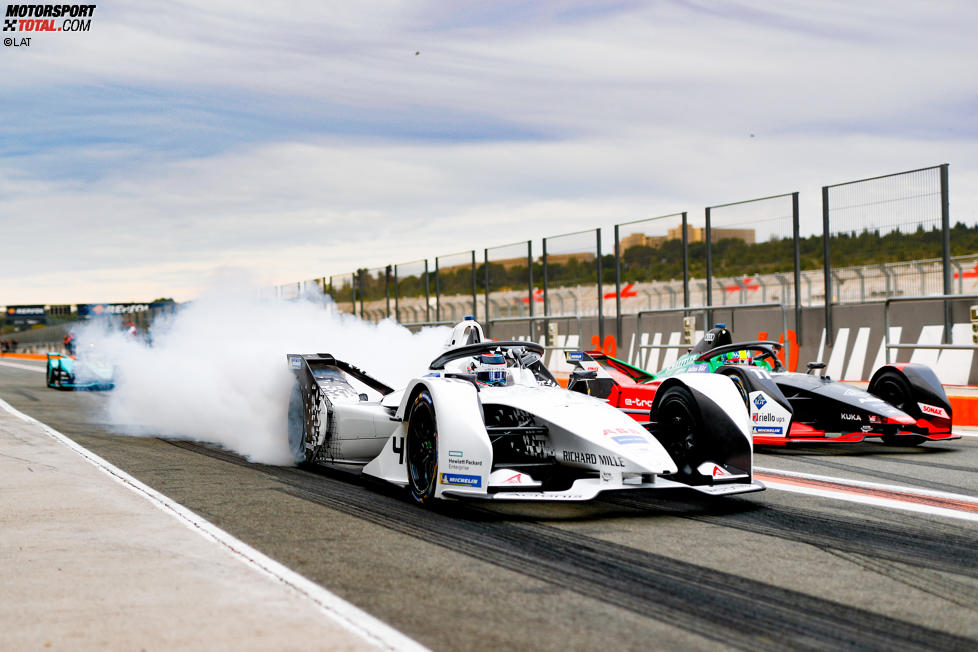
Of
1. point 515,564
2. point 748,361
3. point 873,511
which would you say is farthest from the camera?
point 748,361

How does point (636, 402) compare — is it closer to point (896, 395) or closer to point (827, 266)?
point (896, 395)

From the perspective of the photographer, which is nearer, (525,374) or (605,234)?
(525,374)

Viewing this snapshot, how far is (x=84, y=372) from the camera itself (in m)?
26.1

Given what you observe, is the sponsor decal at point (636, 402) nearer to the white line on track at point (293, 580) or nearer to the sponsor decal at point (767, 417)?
the sponsor decal at point (767, 417)

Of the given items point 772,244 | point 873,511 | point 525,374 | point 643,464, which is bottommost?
point 873,511

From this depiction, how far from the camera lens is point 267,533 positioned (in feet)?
20.6

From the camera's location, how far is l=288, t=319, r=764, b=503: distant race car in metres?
6.63

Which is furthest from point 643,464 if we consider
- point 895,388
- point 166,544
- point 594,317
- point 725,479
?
point 594,317

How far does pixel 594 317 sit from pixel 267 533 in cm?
1887

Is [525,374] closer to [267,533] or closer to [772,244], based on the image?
[267,533]

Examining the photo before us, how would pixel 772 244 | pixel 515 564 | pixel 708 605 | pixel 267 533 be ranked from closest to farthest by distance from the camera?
pixel 708 605
pixel 515 564
pixel 267 533
pixel 772 244

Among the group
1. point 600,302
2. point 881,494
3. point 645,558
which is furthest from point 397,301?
point 645,558

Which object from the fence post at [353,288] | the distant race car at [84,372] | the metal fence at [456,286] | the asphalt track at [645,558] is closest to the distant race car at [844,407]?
the asphalt track at [645,558]

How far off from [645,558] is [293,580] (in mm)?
1984
